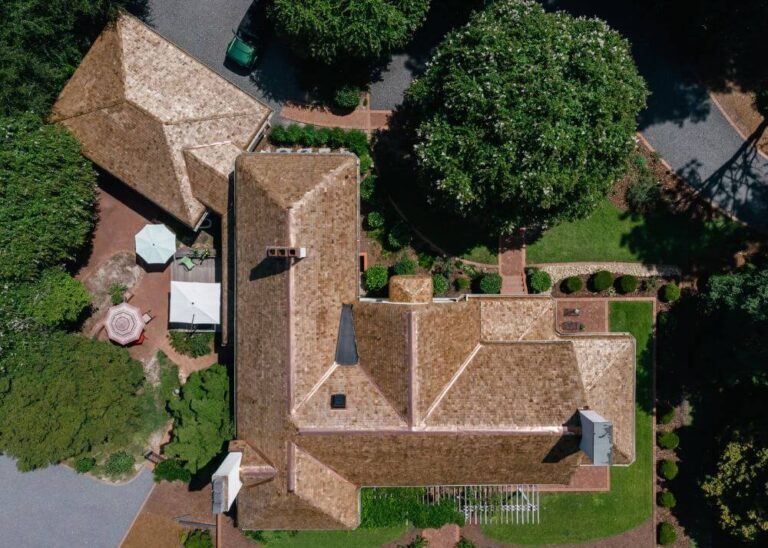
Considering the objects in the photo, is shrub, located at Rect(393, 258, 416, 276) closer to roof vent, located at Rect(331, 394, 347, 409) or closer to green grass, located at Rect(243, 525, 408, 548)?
roof vent, located at Rect(331, 394, 347, 409)

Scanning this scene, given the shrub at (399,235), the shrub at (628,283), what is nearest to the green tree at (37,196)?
the shrub at (399,235)

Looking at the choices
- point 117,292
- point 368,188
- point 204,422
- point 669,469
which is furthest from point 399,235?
point 669,469

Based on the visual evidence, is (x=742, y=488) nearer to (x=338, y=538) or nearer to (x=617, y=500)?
(x=617, y=500)

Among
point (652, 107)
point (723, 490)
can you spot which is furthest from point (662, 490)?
point (652, 107)

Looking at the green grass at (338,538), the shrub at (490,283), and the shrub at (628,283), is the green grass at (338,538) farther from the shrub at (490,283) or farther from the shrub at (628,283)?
the shrub at (628,283)

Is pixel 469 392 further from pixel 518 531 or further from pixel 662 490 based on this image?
pixel 662 490

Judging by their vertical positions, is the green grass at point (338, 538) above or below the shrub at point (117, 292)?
below

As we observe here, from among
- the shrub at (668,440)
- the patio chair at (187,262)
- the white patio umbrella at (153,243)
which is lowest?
the shrub at (668,440)
